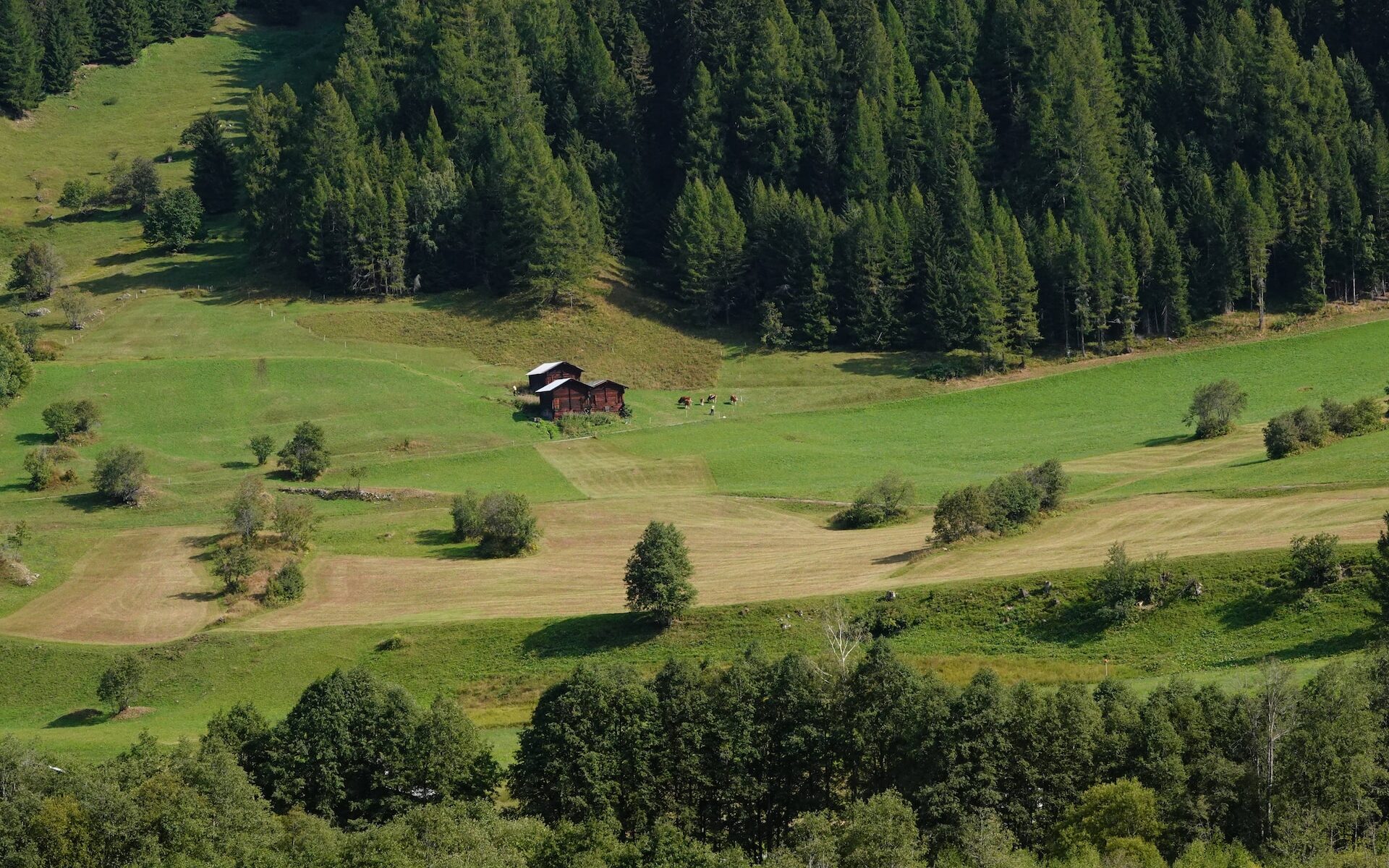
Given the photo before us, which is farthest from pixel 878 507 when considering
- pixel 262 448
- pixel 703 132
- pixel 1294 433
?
pixel 703 132

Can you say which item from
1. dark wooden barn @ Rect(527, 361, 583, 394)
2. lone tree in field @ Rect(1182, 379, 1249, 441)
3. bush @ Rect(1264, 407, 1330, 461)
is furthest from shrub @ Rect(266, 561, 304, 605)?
lone tree in field @ Rect(1182, 379, 1249, 441)

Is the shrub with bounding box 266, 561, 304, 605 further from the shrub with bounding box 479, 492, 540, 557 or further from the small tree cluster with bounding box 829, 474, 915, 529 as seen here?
the small tree cluster with bounding box 829, 474, 915, 529

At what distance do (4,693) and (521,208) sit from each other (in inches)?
3453

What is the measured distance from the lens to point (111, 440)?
13275 cm

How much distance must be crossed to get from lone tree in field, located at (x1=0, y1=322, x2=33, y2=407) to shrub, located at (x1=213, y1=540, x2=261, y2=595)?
44.3 meters

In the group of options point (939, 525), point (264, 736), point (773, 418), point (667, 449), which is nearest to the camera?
point (264, 736)

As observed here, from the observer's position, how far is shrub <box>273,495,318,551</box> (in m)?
106

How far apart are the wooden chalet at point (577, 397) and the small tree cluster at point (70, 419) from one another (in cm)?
3742

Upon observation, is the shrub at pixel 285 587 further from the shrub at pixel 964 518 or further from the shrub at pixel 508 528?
the shrub at pixel 964 518

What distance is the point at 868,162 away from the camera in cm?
17362

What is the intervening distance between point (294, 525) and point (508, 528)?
14.0 metres

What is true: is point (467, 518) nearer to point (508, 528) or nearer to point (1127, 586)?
point (508, 528)

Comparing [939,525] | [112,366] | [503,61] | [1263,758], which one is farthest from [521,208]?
[1263,758]

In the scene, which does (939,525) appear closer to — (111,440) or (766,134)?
(111,440)
